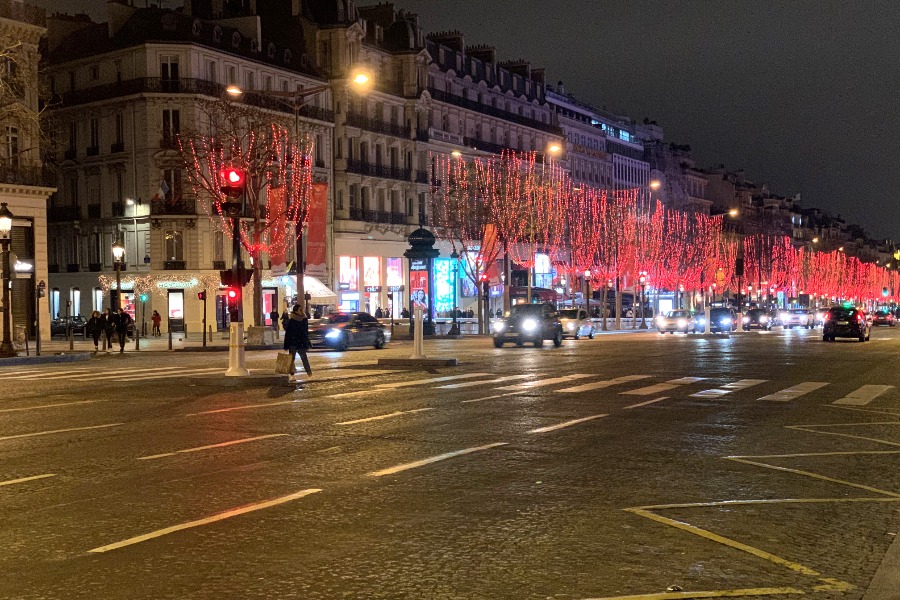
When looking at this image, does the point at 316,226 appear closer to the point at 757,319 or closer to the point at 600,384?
the point at 757,319

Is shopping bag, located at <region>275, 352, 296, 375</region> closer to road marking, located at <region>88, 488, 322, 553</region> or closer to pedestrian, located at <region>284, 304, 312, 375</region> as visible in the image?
pedestrian, located at <region>284, 304, 312, 375</region>

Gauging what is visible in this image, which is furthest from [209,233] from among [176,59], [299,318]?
[299,318]

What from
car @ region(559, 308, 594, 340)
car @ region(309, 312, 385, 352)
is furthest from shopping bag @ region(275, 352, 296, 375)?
car @ region(559, 308, 594, 340)

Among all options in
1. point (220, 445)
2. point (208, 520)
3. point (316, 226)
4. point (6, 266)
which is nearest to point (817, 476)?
point (208, 520)

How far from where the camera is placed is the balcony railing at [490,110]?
87562 millimetres

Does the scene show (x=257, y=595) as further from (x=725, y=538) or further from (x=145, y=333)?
(x=145, y=333)

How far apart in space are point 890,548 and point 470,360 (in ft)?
82.6

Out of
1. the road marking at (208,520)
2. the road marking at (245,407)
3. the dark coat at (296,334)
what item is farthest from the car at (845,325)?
the road marking at (208,520)

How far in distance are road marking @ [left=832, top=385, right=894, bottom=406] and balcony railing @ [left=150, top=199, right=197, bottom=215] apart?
160 ft

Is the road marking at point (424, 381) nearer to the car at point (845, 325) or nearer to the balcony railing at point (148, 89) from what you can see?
the car at point (845, 325)

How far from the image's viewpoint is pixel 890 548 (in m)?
7.57

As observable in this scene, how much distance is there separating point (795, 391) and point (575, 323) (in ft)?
111

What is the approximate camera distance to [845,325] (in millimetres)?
51188

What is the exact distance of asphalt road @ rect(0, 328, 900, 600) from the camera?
686 centimetres
